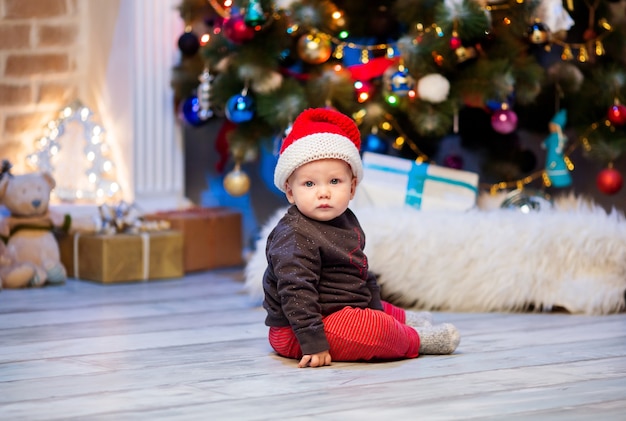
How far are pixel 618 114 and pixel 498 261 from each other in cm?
76

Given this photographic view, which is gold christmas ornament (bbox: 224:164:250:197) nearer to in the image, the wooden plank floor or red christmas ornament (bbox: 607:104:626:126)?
the wooden plank floor

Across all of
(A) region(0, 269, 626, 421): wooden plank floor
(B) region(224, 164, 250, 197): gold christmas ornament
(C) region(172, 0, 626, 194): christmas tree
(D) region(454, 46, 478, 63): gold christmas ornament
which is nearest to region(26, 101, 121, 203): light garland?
(C) region(172, 0, 626, 194): christmas tree

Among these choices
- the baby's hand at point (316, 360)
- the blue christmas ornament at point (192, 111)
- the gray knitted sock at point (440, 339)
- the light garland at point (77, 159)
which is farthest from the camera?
the light garland at point (77, 159)

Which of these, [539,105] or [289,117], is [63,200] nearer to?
[289,117]

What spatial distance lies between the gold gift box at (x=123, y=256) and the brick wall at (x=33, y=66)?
1.80 feet

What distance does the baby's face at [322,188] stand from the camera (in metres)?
2.10

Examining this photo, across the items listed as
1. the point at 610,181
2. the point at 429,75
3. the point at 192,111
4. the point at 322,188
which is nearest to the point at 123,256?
the point at 192,111

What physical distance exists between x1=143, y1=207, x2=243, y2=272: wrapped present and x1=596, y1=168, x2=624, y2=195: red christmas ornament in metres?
1.29

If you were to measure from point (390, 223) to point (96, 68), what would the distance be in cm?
154

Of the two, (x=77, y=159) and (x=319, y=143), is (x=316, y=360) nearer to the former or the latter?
(x=319, y=143)

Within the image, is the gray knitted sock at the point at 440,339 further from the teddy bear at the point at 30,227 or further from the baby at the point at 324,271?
the teddy bear at the point at 30,227

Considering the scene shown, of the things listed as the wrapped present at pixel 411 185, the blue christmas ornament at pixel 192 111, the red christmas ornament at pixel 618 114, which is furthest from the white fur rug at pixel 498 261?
the blue christmas ornament at pixel 192 111

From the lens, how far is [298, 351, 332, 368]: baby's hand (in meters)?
2.02

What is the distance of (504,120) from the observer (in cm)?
317
